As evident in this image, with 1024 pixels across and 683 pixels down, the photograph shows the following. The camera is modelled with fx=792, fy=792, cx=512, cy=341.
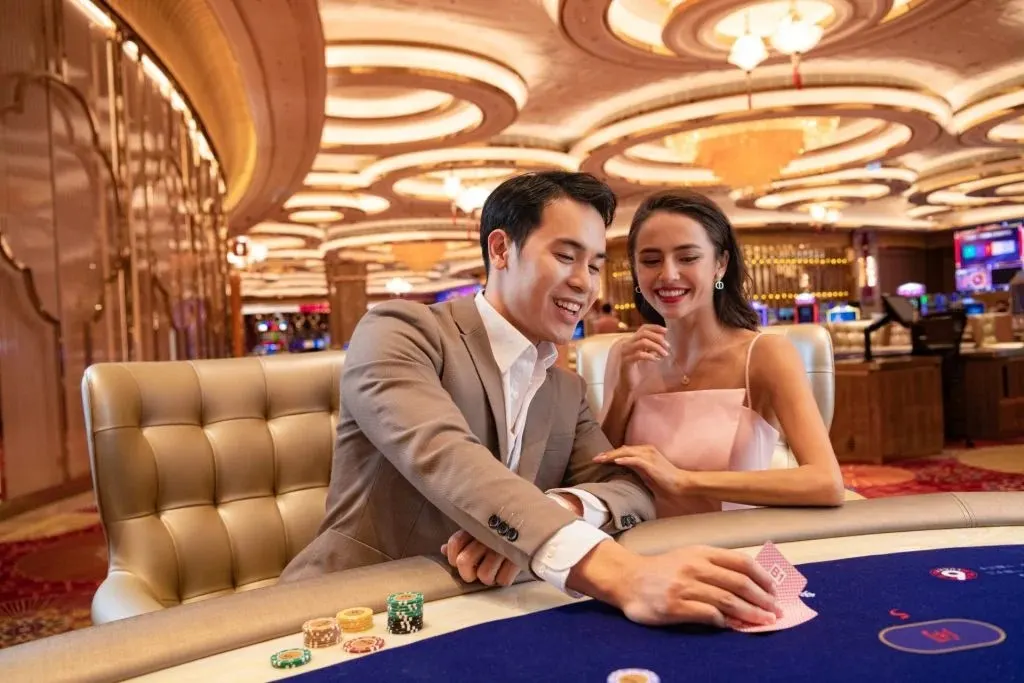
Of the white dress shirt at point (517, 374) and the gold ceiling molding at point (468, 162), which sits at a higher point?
the gold ceiling molding at point (468, 162)

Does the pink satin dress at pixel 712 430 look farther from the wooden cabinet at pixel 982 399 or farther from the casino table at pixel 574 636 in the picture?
the wooden cabinet at pixel 982 399

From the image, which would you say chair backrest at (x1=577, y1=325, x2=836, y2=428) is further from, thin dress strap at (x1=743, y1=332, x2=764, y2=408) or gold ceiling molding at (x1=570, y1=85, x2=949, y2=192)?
gold ceiling molding at (x1=570, y1=85, x2=949, y2=192)

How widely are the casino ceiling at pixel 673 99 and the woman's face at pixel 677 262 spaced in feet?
12.8

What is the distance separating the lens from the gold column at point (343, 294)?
19234 mm

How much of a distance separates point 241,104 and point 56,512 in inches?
183

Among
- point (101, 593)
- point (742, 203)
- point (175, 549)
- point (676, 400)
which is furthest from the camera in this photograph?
point (742, 203)

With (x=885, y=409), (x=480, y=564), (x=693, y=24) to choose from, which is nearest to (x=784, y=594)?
(x=480, y=564)

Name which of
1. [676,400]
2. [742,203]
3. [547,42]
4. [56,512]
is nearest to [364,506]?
[676,400]

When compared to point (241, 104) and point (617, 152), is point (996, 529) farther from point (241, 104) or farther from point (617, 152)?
point (617, 152)

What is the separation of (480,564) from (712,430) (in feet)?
3.49

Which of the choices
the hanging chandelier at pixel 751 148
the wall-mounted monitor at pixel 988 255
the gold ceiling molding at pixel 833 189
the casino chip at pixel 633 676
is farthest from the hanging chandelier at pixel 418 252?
the casino chip at pixel 633 676

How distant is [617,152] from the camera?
29.7 feet

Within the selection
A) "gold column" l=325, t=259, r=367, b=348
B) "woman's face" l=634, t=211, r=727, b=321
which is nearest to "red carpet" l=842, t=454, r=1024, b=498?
"woman's face" l=634, t=211, r=727, b=321

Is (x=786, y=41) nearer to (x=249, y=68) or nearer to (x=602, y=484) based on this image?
(x=249, y=68)
